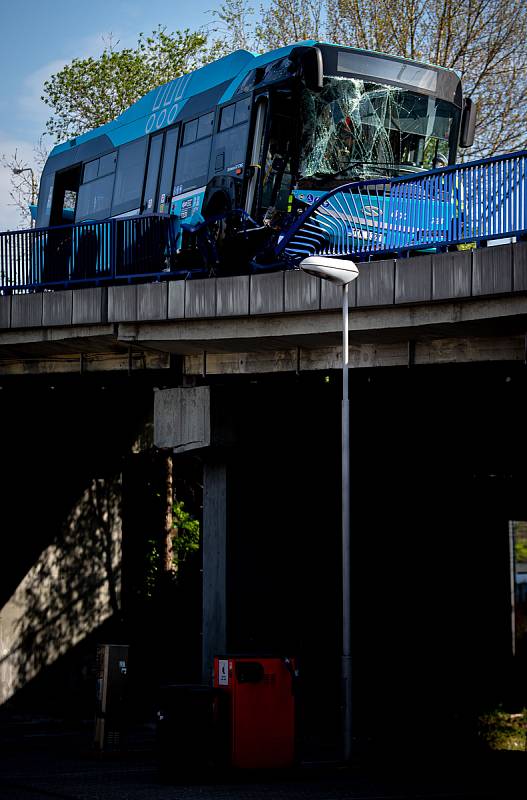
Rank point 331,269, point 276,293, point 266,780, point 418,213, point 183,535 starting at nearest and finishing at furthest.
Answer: point 266,780 < point 331,269 < point 418,213 < point 276,293 < point 183,535

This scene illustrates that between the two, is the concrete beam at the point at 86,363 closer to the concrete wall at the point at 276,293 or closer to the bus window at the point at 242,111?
the concrete wall at the point at 276,293

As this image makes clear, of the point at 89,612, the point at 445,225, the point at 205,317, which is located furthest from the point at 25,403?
the point at 445,225

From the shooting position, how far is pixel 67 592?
2888 cm

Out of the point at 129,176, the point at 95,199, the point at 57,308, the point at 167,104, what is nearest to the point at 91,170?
the point at 95,199

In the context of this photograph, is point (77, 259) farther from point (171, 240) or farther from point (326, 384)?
point (326, 384)

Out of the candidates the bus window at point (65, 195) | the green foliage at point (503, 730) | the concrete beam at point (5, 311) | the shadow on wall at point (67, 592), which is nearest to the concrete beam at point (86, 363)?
the concrete beam at point (5, 311)

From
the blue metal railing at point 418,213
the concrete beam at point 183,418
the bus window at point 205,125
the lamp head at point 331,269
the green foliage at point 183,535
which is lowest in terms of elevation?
the green foliage at point 183,535

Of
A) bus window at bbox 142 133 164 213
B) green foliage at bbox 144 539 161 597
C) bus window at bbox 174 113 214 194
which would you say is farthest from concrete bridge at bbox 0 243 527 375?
green foliage at bbox 144 539 161 597

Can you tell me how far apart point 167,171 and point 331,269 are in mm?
8184

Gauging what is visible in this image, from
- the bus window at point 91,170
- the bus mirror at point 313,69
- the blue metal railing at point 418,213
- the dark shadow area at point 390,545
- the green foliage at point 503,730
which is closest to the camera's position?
the blue metal railing at point 418,213

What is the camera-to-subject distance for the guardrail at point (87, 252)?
20.3m

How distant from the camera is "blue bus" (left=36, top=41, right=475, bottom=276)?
64.7ft

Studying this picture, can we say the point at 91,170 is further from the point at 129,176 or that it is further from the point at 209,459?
the point at 209,459

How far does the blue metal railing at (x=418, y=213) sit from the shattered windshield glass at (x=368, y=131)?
2.13m
